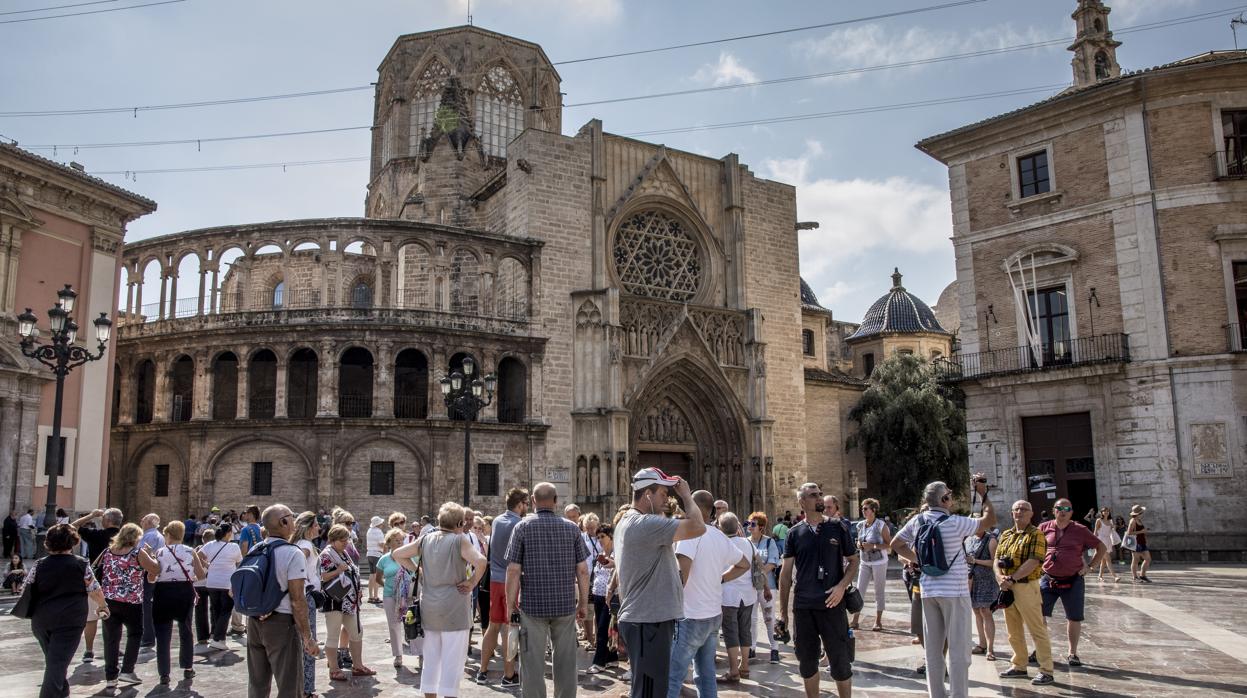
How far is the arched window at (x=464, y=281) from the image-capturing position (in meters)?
33.1

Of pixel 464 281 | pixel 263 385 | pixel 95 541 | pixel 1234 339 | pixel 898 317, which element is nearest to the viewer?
pixel 95 541

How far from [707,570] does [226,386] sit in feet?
85.2

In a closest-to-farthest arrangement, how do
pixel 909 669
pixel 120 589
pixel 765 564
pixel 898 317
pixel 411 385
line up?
pixel 120 589 → pixel 909 669 → pixel 765 564 → pixel 411 385 → pixel 898 317

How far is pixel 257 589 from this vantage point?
688 centimetres

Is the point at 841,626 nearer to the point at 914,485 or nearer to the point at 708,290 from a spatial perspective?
the point at 708,290

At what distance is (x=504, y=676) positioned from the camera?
971 centimetres

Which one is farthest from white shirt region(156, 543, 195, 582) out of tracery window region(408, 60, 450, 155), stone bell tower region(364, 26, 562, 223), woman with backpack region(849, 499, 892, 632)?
tracery window region(408, 60, 450, 155)

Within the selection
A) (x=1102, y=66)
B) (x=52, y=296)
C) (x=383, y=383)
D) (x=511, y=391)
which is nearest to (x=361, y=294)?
(x=511, y=391)

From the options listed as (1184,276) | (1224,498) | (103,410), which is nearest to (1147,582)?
(1224,498)

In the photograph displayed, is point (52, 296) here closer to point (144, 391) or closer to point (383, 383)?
point (144, 391)

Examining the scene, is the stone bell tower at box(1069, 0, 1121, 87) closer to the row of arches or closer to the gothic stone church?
the gothic stone church

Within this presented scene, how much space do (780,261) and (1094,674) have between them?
26553 millimetres

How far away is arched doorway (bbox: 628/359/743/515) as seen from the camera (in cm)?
3169

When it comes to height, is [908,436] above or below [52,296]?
below
